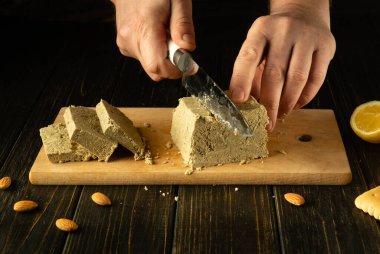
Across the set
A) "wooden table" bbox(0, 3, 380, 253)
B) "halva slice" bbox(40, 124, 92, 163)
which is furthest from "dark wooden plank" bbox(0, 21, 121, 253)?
"halva slice" bbox(40, 124, 92, 163)

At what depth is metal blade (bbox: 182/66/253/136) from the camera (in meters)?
2.26

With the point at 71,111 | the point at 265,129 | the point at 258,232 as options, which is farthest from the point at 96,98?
the point at 258,232

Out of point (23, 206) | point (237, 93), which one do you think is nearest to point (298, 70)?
point (237, 93)

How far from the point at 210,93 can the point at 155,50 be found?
0.26 metres

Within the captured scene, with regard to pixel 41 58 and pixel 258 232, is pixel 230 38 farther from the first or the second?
pixel 258 232

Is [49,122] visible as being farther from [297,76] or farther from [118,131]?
[297,76]

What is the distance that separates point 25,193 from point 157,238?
23.2 inches

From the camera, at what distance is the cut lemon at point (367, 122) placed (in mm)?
2531

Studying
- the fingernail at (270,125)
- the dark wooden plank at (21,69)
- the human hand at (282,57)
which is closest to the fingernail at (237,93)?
the human hand at (282,57)

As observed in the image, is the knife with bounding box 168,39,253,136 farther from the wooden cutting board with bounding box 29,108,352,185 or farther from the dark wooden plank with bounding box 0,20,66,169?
the dark wooden plank with bounding box 0,20,66,169

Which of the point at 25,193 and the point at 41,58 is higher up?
the point at 25,193

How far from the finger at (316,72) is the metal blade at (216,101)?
307 mm

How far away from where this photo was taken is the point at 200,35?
3615 mm

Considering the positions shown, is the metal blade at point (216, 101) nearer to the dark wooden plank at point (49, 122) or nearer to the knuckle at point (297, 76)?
the knuckle at point (297, 76)
